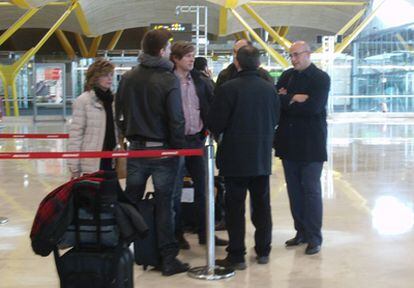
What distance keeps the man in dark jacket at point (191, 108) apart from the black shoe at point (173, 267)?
0.62 metres

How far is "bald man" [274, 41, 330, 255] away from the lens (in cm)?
516

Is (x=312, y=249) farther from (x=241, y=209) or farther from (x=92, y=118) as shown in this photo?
(x=92, y=118)

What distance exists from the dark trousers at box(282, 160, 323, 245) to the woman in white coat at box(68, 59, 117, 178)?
63.9 inches

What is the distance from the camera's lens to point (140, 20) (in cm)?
4531

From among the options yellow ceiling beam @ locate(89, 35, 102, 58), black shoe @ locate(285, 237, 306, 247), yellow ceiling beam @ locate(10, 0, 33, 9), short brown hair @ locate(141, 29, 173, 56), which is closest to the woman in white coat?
short brown hair @ locate(141, 29, 173, 56)

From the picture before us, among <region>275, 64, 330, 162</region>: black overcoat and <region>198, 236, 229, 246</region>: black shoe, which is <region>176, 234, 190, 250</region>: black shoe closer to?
<region>198, 236, 229, 246</region>: black shoe

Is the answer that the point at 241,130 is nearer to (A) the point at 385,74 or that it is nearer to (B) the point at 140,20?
(A) the point at 385,74

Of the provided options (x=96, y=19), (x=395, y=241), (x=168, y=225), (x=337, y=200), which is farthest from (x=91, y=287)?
(x=96, y=19)

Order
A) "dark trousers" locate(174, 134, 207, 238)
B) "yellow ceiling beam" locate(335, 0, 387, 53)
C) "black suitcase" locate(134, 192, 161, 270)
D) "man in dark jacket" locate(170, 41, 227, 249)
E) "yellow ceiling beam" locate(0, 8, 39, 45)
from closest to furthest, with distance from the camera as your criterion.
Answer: "black suitcase" locate(134, 192, 161, 270)
"man in dark jacket" locate(170, 41, 227, 249)
"dark trousers" locate(174, 134, 207, 238)
"yellow ceiling beam" locate(0, 8, 39, 45)
"yellow ceiling beam" locate(335, 0, 387, 53)

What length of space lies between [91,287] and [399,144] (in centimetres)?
1327

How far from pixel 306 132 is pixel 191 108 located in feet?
Answer: 3.27

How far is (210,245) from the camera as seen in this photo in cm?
455

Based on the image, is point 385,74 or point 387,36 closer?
point 385,74

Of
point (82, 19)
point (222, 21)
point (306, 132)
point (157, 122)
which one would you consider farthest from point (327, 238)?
point (222, 21)
